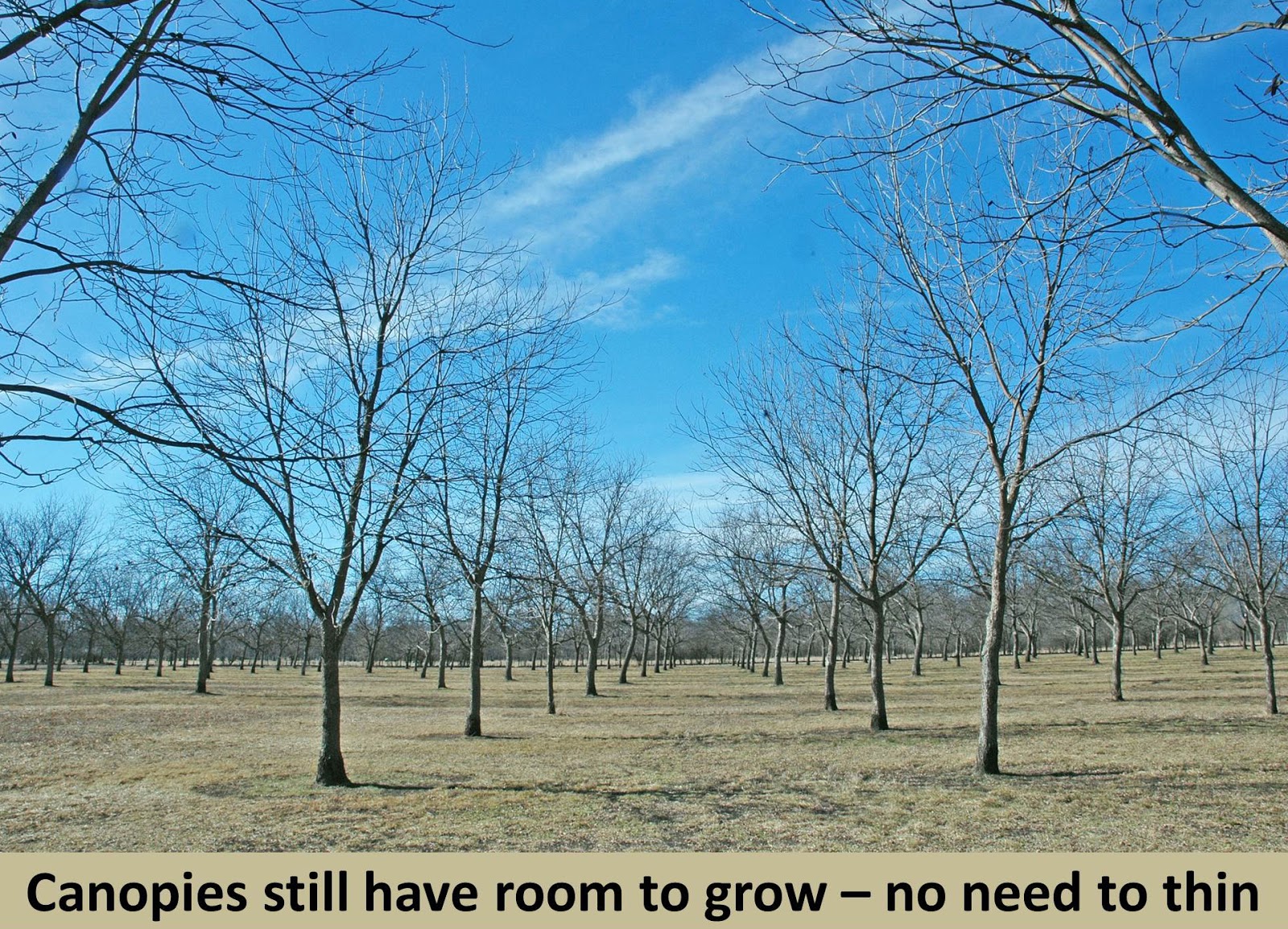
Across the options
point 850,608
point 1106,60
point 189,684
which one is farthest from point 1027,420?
point 850,608

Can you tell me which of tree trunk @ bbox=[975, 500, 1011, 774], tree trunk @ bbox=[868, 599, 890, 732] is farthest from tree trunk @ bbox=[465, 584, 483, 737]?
tree trunk @ bbox=[975, 500, 1011, 774]

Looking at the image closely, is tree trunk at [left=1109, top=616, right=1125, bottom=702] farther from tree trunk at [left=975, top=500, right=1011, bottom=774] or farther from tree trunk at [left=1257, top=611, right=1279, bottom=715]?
tree trunk at [left=975, top=500, right=1011, bottom=774]

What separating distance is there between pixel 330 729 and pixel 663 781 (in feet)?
14.0

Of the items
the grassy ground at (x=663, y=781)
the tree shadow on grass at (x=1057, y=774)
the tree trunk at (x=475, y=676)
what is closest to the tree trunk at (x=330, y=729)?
the grassy ground at (x=663, y=781)

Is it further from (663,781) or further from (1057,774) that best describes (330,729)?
(1057,774)

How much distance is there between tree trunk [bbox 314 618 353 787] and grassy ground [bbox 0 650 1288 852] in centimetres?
34

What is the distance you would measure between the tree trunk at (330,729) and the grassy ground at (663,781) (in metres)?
0.34

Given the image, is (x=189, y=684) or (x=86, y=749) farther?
(x=189, y=684)

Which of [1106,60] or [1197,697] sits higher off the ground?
[1106,60]

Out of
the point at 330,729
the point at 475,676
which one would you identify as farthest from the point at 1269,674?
the point at 330,729

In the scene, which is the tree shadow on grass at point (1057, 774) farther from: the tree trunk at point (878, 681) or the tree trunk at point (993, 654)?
the tree trunk at point (878, 681)

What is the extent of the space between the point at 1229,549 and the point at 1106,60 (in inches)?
874

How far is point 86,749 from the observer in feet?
45.9
